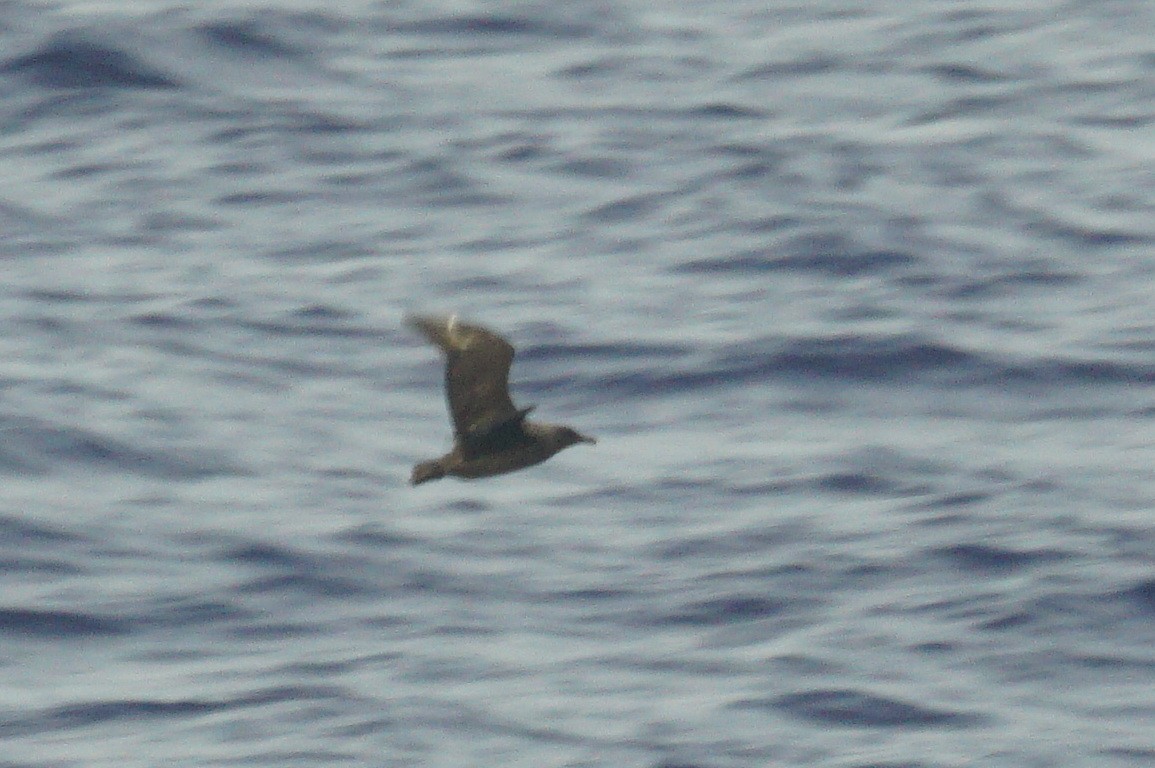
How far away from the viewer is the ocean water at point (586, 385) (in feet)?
40.3

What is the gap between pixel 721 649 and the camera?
12.5 meters

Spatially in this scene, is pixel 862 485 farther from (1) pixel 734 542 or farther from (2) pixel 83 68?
(2) pixel 83 68

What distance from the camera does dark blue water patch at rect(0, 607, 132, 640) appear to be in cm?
1289

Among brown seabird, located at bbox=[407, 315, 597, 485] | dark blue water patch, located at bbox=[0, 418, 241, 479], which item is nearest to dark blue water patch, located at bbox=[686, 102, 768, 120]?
dark blue water patch, located at bbox=[0, 418, 241, 479]

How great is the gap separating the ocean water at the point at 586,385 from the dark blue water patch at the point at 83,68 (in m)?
0.03

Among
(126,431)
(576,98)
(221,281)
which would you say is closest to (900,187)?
(576,98)

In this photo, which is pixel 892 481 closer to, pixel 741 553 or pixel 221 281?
pixel 741 553

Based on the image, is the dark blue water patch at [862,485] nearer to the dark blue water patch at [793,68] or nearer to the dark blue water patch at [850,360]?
the dark blue water patch at [850,360]

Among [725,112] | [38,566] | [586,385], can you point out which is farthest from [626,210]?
[38,566]

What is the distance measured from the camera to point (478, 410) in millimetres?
9477

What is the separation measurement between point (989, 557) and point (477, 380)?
435 centimetres

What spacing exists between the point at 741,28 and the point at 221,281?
6.32 metres

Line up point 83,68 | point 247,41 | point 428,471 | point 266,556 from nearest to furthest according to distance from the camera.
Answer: point 428,471 < point 266,556 < point 83,68 < point 247,41

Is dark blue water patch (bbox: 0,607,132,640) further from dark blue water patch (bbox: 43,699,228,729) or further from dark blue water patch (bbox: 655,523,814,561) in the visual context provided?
dark blue water patch (bbox: 655,523,814,561)
